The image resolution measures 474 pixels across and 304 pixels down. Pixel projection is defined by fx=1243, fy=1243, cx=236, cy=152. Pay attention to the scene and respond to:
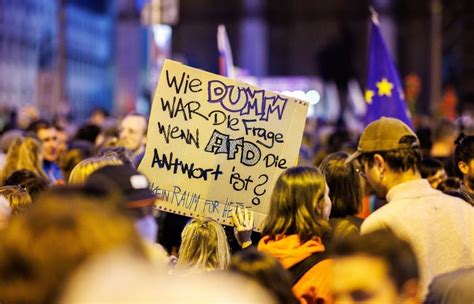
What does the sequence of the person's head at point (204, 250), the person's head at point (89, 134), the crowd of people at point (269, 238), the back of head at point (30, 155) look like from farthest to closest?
the person's head at point (89, 134) → the back of head at point (30, 155) → the person's head at point (204, 250) → the crowd of people at point (269, 238)

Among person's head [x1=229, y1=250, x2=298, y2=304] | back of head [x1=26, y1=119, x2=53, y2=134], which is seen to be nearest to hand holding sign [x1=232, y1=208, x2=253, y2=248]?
person's head [x1=229, y1=250, x2=298, y2=304]

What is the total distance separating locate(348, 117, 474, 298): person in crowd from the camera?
4.96 m

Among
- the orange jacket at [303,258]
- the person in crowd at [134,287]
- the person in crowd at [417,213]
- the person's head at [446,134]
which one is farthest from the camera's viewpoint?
the person's head at [446,134]

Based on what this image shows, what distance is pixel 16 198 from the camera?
6.33 m

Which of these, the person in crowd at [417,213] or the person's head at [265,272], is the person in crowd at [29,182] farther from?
the person's head at [265,272]

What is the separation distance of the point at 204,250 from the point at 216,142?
107 centimetres

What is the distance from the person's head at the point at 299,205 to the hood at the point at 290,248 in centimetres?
3

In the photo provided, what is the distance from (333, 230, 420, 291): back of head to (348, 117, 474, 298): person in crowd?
1.44 metres

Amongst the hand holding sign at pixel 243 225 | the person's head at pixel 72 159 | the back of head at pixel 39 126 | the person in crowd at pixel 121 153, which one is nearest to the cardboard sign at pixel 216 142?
the hand holding sign at pixel 243 225

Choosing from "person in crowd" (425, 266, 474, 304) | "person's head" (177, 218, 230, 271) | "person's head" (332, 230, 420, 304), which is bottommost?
"person's head" (177, 218, 230, 271)

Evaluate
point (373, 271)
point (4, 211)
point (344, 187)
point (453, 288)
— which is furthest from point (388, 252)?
point (344, 187)

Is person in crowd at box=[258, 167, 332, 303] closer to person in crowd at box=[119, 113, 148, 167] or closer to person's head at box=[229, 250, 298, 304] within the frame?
person's head at box=[229, 250, 298, 304]

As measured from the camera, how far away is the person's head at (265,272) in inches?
165

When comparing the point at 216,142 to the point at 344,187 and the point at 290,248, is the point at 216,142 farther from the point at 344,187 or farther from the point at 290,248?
the point at 290,248
